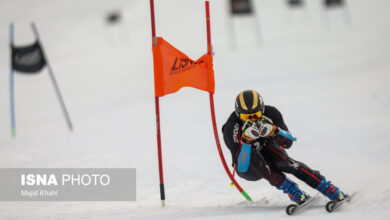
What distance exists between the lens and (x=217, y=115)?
411 inches

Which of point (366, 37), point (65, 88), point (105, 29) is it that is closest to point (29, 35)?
point (105, 29)

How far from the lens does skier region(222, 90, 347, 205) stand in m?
4.14

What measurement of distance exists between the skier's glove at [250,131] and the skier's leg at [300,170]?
0.41 m

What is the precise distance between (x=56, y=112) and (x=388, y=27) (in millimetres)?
15778

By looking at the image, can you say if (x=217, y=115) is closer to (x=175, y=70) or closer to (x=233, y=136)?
(x=175, y=70)

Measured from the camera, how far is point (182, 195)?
5516 millimetres

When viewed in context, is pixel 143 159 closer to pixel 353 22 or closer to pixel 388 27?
pixel 388 27

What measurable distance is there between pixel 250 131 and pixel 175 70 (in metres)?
1.32

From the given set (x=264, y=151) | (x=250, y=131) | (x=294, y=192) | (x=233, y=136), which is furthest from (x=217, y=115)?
(x=250, y=131)

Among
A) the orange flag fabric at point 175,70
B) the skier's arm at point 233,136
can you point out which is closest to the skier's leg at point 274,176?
the skier's arm at point 233,136

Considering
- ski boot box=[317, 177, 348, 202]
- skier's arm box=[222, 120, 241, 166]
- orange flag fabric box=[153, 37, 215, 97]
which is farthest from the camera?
orange flag fabric box=[153, 37, 215, 97]

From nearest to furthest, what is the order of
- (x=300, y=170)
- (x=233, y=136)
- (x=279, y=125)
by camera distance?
(x=300, y=170), (x=233, y=136), (x=279, y=125)

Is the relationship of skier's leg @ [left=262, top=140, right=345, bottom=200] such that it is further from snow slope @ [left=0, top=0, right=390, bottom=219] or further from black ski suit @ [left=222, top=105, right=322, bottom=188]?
snow slope @ [left=0, top=0, right=390, bottom=219]

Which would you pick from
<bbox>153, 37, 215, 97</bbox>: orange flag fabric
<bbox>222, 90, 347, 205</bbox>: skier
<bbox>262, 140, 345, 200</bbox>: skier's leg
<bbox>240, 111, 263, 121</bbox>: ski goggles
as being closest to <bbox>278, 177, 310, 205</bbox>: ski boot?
Answer: <bbox>222, 90, 347, 205</bbox>: skier
